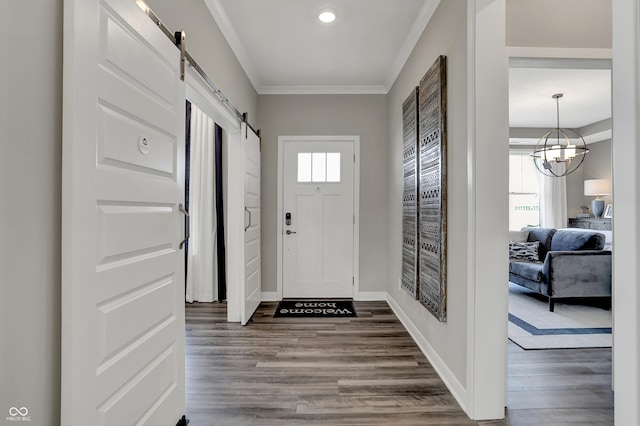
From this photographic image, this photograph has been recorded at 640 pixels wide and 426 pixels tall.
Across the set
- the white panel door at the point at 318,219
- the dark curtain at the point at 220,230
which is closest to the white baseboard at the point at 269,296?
the white panel door at the point at 318,219

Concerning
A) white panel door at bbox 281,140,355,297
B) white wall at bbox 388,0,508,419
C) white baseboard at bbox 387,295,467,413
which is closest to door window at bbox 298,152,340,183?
white panel door at bbox 281,140,355,297

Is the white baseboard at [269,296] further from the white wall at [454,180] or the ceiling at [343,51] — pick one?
the ceiling at [343,51]

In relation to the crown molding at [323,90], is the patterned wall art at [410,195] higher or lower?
lower

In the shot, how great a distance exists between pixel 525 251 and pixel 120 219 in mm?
5017

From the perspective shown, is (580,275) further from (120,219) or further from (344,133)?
(120,219)

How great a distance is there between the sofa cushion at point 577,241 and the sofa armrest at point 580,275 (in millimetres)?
197

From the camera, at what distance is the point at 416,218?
263 centimetres

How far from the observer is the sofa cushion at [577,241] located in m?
3.78

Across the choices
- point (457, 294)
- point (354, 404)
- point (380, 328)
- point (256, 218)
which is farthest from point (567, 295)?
point (256, 218)

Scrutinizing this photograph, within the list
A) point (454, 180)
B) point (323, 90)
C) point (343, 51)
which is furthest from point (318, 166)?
point (454, 180)

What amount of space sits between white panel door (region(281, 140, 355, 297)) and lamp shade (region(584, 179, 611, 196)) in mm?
5046

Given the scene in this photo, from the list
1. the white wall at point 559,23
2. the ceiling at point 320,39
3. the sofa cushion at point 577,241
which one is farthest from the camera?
the sofa cushion at point 577,241

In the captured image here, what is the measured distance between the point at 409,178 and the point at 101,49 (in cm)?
241

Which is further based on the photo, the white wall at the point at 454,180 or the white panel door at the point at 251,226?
the white panel door at the point at 251,226
